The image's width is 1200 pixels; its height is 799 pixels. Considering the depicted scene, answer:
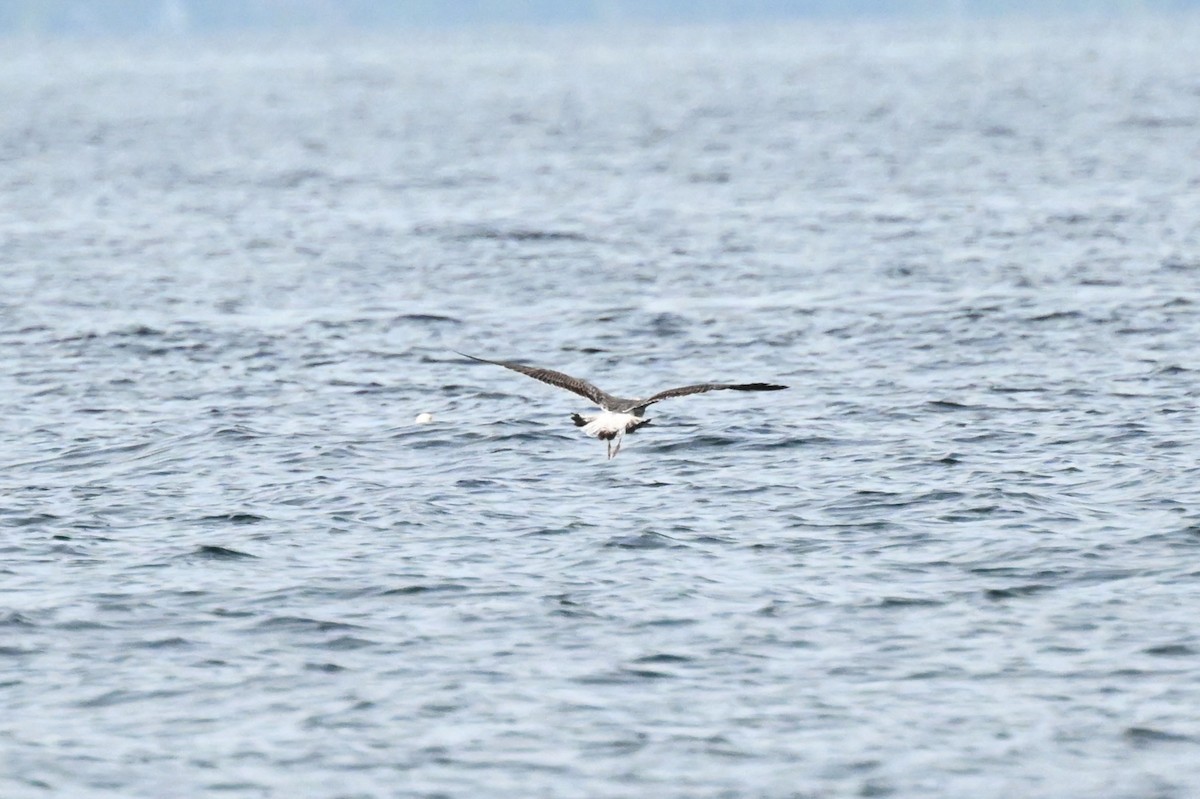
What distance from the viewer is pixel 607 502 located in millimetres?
21328

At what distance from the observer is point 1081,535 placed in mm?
19328

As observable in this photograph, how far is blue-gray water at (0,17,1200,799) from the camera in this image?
1453 cm

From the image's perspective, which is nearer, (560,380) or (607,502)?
(560,380)

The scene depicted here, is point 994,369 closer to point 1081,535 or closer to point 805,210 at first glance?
point 1081,535

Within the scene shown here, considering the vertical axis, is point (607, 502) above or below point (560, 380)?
below

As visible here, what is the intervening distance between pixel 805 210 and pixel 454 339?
19331 millimetres

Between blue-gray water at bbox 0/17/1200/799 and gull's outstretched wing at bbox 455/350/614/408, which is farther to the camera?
gull's outstretched wing at bbox 455/350/614/408

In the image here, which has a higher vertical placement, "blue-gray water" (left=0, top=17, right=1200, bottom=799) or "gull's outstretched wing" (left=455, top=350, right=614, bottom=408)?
"gull's outstretched wing" (left=455, top=350, right=614, bottom=408)

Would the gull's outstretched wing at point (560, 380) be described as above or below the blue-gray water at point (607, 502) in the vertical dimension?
above

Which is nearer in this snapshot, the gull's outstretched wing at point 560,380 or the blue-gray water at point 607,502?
→ the blue-gray water at point 607,502

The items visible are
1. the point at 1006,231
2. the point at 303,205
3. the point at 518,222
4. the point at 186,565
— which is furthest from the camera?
the point at 303,205

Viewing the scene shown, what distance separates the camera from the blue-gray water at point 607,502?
14.5m

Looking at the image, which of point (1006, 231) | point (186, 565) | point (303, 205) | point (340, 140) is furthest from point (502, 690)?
point (340, 140)

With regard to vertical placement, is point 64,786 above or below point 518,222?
below
